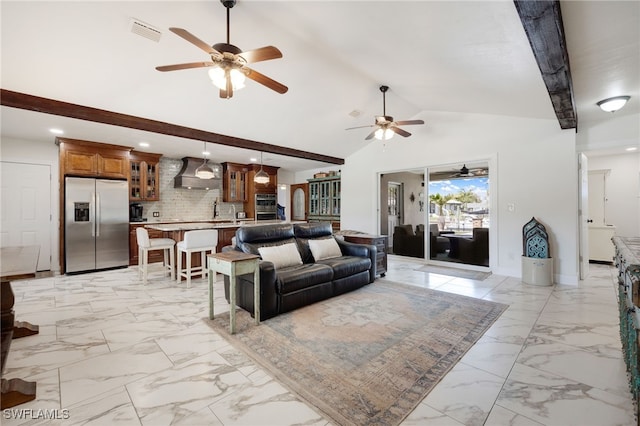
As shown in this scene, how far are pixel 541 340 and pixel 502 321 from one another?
17.9 inches

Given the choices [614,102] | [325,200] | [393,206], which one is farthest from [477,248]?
[325,200]

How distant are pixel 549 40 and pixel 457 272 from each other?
13.8 feet

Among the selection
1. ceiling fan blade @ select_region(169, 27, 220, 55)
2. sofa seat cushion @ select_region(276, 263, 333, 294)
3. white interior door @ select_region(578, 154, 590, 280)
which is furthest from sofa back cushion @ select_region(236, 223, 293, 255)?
white interior door @ select_region(578, 154, 590, 280)

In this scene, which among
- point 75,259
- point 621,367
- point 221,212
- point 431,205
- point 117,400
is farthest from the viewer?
point 221,212

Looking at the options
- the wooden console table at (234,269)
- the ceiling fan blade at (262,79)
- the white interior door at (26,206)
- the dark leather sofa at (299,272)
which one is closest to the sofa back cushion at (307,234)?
the dark leather sofa at (299,272)

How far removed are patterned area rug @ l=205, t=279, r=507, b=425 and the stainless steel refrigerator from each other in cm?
395

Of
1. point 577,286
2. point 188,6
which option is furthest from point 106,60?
point 577,286

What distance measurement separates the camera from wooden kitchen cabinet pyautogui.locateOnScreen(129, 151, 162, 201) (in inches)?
253

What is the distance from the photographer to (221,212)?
8.25 m

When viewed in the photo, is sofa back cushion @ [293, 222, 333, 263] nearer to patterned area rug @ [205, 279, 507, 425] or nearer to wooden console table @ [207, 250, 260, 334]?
patterned area rug @ [205, 279, 507, 425]

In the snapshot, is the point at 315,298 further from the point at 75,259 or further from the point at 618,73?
the point at 75,259

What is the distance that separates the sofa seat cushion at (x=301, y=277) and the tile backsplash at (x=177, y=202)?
498 centimetres

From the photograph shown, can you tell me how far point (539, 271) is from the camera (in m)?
4.41

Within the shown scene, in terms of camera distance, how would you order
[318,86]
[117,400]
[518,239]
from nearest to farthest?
[117,400], [318,86], [518,239]
